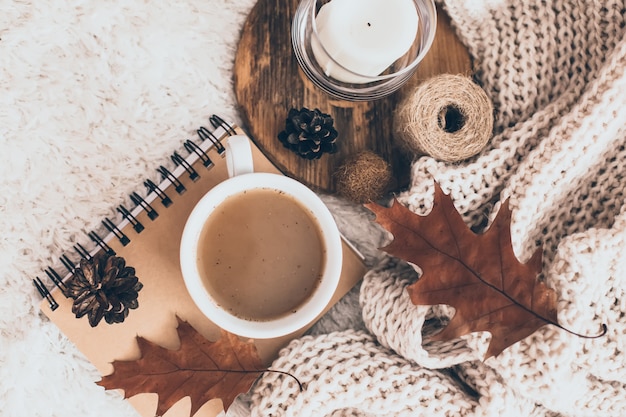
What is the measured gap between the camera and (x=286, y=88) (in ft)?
2.42

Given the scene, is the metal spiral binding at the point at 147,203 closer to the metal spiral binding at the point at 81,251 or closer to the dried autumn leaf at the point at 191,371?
the metal spiral binding at the point at 81,251

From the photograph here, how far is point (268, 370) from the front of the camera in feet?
2.32

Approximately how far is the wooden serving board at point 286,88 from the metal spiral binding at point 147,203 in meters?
0.05

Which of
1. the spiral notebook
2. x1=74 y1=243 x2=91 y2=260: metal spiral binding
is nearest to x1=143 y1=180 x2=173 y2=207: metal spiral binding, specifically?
the spiral notebook

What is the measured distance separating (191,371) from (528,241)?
18.6 inches

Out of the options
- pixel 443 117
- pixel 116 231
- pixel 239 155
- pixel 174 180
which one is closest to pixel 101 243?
pixel 116 231

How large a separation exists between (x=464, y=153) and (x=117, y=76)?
469mm

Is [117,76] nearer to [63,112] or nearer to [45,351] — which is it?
[63,112]

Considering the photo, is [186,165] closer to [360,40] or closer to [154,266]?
[154,266]

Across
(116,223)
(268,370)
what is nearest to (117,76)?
(116,223)

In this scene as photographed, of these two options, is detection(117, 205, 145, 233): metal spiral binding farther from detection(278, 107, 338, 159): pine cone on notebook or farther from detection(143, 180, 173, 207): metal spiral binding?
detection(278, 107, 338, 159): pine cone on notebook

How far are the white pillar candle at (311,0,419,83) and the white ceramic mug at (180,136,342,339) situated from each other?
16cm

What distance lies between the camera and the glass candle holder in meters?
0.66

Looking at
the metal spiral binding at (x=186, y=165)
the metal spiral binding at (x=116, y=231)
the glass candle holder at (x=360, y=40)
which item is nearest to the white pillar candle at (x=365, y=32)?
the glass candle holder at (x=360, y=40)
